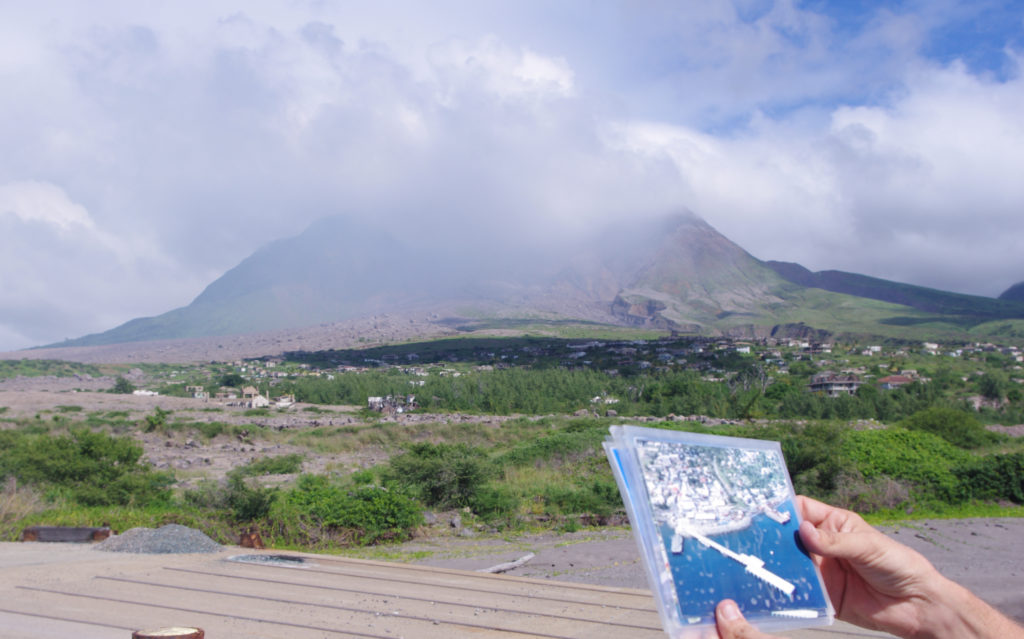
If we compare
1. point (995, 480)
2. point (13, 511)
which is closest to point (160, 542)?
point (13, 511)

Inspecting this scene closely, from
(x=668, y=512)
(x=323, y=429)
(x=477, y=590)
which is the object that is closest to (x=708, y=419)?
(x=323, y=429)

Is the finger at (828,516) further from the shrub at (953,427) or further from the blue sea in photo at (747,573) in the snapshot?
the shrub at (953,427)

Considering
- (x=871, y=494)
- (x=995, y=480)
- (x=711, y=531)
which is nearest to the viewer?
(x=711, y=531)

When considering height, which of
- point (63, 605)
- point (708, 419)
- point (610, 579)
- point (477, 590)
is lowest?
→ point (708, 419)

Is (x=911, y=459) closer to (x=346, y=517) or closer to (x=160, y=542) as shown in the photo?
(x=346, y=517)

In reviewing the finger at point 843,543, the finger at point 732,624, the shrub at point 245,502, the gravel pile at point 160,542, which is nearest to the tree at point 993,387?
the shrub at point 245,502

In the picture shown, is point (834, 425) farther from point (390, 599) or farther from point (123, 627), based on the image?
point (123, 627)
